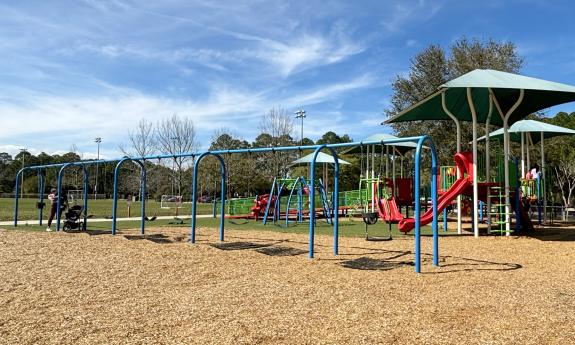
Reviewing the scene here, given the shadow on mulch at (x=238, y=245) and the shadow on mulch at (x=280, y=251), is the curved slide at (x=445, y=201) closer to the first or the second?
the shadow on mulch at (x=280, y=251)

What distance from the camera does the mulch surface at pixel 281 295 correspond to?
14.1 ft

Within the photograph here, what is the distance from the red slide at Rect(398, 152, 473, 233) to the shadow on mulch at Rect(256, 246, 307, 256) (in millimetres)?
3728

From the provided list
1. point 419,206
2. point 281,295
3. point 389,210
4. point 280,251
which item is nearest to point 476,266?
point 419,206

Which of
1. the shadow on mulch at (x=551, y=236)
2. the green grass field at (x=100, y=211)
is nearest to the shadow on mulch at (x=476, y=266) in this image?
the shadow on mulch at (x=551, y=236)

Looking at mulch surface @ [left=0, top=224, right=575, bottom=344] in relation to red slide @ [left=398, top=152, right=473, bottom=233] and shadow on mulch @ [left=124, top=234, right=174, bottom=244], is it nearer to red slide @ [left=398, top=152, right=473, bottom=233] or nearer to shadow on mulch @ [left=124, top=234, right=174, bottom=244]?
shadow on mulch @ [left=124, top=234, right=174, bottom=244]

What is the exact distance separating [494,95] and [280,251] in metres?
8.39

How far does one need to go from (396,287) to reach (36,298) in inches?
179

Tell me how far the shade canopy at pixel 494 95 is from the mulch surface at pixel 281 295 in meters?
4.28

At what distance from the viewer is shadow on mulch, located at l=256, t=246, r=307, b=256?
962 cm

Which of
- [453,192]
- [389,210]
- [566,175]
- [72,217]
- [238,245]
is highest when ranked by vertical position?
[566,175]

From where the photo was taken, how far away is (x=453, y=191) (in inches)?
508

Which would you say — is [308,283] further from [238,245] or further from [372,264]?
[238,245]

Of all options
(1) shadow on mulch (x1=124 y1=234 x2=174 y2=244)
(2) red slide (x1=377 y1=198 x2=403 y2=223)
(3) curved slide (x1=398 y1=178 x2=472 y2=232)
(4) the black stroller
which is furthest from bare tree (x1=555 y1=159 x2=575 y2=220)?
(4) the black stroller

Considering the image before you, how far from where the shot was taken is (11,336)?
13.7 ft
